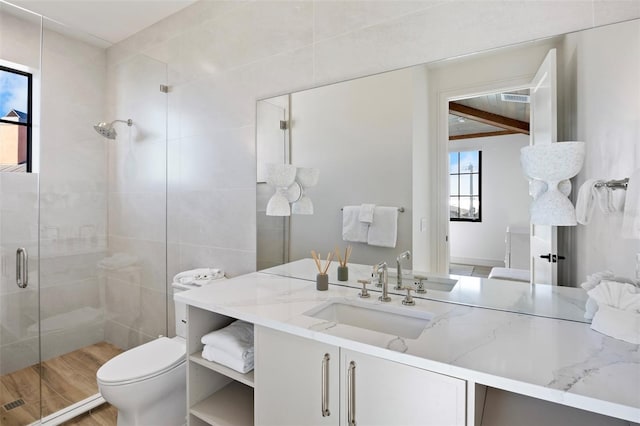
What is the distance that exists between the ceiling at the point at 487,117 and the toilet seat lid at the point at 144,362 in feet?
5.81

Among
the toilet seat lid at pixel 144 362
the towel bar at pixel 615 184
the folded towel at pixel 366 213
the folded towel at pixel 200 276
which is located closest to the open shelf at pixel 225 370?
the toilet seat lid at pixel 144 362

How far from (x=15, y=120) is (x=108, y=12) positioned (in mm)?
1026

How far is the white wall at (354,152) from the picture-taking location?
149 centimetres

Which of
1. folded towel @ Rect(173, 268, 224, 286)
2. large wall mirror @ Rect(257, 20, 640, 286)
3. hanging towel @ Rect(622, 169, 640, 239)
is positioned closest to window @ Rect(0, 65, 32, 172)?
folded towel @ Rect(173, 268, 224, 286)

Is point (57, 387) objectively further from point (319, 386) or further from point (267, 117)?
point (267, 117)

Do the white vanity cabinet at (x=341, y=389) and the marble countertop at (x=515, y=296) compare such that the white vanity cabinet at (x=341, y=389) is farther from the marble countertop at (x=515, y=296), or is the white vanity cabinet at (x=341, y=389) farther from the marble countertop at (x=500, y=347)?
the marble countertop at (x=515, y=296)

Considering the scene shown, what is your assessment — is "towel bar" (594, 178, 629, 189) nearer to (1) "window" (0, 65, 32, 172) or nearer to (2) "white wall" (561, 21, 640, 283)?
(2) "white wall" (561, 21, 640, 283)

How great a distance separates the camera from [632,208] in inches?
37.1

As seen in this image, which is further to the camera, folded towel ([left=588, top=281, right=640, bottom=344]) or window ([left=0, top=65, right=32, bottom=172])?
window ([left=0, top=65, right=32, bottom=172])

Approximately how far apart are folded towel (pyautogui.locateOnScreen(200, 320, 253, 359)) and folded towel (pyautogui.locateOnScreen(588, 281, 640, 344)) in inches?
48.3

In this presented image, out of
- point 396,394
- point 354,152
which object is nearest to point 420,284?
point 396,394

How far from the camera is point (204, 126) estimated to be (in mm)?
2189

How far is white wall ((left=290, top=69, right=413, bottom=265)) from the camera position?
4.87 feet


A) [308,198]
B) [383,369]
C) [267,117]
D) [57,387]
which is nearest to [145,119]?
[267,117]
